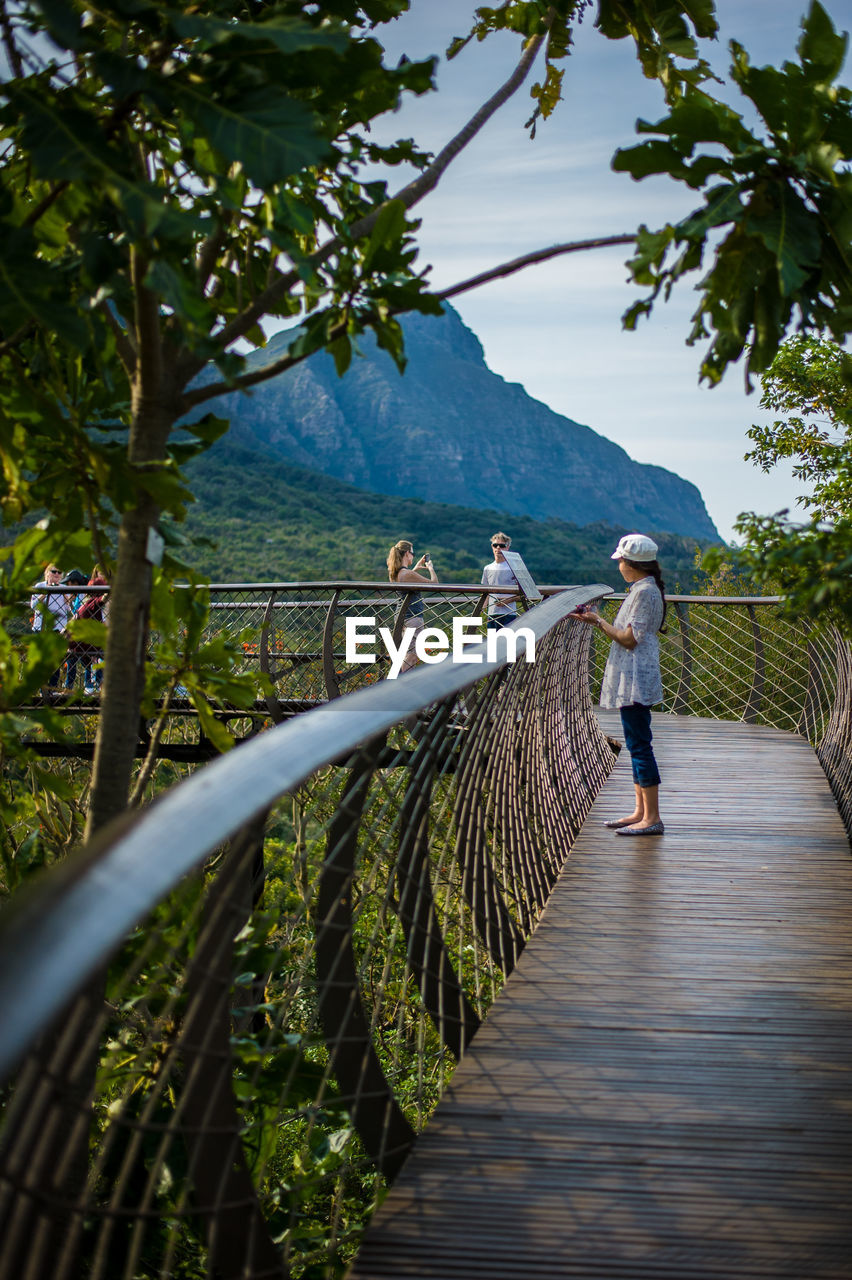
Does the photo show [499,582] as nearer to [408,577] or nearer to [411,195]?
[408,577]

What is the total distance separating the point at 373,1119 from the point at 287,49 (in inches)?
66.0

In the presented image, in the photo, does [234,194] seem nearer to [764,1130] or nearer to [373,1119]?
[373,1119]

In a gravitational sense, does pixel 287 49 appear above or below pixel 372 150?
below

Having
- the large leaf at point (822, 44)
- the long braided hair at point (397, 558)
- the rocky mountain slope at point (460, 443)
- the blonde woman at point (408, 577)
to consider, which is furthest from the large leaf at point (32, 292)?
the rocky mountain slope at point (460, 443)

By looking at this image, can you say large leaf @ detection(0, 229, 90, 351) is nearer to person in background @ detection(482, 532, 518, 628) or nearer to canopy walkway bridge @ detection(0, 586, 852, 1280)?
canopy walkway bridge @ detection(0, 586, 852, 1280)

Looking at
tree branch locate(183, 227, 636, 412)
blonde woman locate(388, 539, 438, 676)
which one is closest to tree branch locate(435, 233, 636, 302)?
tree branch locate(183, 227, 636, 412)

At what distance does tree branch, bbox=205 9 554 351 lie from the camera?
2.41 m

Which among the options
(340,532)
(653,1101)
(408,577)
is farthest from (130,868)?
(340,532)

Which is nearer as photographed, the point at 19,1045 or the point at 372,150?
the point at 19,1045

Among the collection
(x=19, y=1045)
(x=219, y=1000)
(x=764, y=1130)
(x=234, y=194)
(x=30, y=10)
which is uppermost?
(x=30, y=10)

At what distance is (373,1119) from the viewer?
182 centimetres

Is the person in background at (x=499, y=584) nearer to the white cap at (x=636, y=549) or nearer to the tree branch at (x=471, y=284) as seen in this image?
the white cap at (x=636, y=549)

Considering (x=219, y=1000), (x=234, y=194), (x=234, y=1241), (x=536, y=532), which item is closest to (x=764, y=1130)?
(x=234, y=1241)

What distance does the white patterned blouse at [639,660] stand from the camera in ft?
14.6
